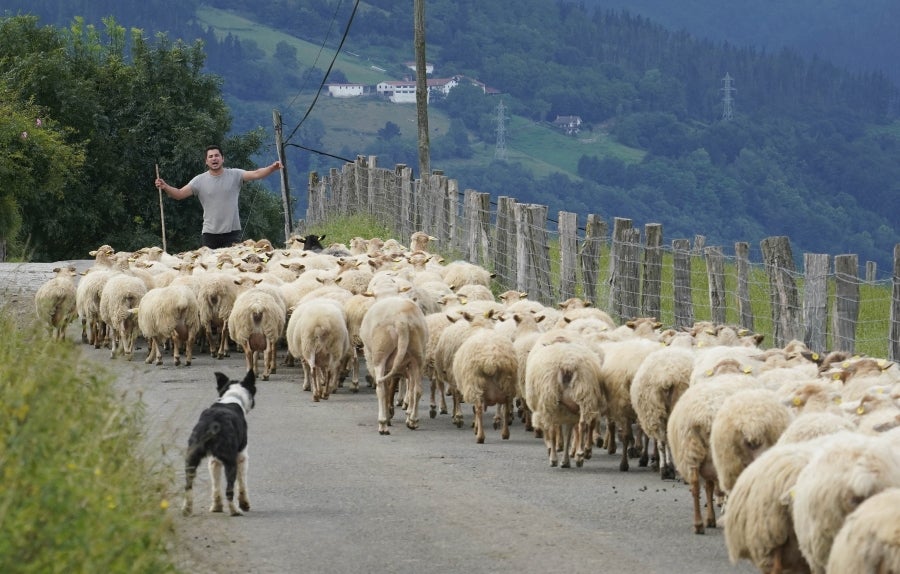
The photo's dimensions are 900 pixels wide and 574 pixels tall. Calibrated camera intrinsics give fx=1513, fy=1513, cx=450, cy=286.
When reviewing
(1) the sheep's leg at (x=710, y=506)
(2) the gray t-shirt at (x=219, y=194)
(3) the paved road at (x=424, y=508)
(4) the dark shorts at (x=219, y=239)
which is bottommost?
(3) the paved road at (x=424, y=508)

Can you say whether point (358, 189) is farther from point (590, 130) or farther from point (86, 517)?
point (590, 130)

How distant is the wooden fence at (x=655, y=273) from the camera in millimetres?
14516

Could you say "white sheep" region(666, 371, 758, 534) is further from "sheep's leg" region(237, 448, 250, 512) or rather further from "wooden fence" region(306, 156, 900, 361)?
"wooden fence" region(306, 156, 900, 361)

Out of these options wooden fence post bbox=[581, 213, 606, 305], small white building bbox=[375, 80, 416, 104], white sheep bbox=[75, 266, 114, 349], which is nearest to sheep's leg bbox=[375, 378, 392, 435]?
white sheep bbox=[75, 266, 114, 349]

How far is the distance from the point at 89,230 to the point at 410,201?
2507 cm

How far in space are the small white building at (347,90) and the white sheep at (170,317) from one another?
162m

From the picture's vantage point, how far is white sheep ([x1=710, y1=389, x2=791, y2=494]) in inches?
358

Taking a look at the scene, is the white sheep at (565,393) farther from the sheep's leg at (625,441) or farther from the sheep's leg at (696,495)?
the sheep's leg at (696,495)

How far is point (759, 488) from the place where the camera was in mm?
7750

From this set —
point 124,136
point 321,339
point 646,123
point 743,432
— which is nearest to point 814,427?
point 743,432

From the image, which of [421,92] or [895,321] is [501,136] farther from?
[895,321]

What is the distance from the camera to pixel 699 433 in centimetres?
982

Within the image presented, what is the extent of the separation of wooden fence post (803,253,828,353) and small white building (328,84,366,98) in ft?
543

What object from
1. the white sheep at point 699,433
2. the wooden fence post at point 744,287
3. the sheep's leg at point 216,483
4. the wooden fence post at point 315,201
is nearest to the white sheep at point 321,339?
the wooden fence post at point 744,287
